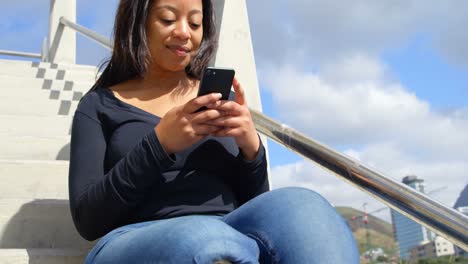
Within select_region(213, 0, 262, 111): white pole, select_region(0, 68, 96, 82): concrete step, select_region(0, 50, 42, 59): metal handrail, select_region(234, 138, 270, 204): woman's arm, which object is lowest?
select_region(234, 138, 270, 204): woman's arm

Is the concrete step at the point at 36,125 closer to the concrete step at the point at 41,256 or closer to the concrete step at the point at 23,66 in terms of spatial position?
the concrete step at the point at 41,256

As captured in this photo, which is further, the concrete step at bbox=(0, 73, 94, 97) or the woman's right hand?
the concrete step at bbox=(0, 73, 94, 97)

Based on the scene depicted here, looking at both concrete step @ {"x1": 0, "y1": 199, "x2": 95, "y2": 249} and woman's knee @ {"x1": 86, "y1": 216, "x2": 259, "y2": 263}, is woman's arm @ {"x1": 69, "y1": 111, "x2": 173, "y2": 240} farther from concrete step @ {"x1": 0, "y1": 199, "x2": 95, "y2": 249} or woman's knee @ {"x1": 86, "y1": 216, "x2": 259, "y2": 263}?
concrete step @ {"x1": 0, "y1": 199, "x2": 95, "y2": 249}

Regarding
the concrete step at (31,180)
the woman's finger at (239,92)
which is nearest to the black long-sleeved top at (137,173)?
the woman's finger at (239,92)

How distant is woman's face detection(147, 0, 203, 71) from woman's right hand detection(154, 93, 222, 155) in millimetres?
313

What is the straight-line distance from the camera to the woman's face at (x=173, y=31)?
1.27 m

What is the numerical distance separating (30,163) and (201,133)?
1.02 meters

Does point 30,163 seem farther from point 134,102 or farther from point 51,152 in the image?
point 134,102

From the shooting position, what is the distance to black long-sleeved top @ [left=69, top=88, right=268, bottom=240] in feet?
3.30

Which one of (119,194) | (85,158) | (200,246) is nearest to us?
(200,246)

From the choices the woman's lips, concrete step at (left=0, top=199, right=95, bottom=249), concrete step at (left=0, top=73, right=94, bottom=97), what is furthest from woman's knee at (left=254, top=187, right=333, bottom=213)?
concrete step at (left=0, top=73, right=94, bottom=97)

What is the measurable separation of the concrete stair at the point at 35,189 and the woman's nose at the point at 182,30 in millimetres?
657

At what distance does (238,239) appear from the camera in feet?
2.54

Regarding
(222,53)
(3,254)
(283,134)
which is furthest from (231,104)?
(222,53)
